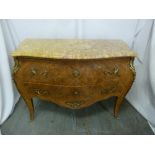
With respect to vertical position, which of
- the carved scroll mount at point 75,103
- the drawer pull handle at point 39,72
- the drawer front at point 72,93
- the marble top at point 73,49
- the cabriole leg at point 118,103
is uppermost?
the marble top at point 73,49

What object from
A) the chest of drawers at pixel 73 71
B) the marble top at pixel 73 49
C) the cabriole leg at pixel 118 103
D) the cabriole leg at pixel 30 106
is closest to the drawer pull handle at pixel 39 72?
Answer: the chest of drawers at pixel 73 71

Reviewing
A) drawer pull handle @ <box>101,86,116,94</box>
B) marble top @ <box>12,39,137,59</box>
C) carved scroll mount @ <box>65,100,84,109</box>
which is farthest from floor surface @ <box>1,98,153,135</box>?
marble top @ <box>12,39,137,59</box>

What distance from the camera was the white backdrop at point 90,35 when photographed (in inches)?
60.3

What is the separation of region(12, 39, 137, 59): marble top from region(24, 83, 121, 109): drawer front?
237 mm

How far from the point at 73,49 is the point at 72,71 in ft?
0.55

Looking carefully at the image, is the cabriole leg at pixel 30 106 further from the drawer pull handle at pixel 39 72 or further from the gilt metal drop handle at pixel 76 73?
the gilt metal drop handle at pixel 76 73

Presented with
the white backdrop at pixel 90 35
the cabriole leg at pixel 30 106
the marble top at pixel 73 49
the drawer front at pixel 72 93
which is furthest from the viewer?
the white backdrop at pixel 90 35

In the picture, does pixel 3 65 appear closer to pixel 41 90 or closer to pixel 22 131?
pixel 41 90

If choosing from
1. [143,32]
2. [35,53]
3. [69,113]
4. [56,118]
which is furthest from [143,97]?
[35,53]

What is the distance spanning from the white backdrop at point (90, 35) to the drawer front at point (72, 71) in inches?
13.9

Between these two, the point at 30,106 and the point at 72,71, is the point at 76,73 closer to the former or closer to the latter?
the point at 72,71

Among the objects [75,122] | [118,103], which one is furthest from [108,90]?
[75,122]

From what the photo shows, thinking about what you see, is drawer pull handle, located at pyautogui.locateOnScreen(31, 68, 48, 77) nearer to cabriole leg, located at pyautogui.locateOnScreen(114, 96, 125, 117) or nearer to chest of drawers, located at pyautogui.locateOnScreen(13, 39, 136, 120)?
chest of drawers, located at pyautogui.locateOnScreen(13, 39, 136, 120)

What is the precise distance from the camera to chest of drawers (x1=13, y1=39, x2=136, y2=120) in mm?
1210
